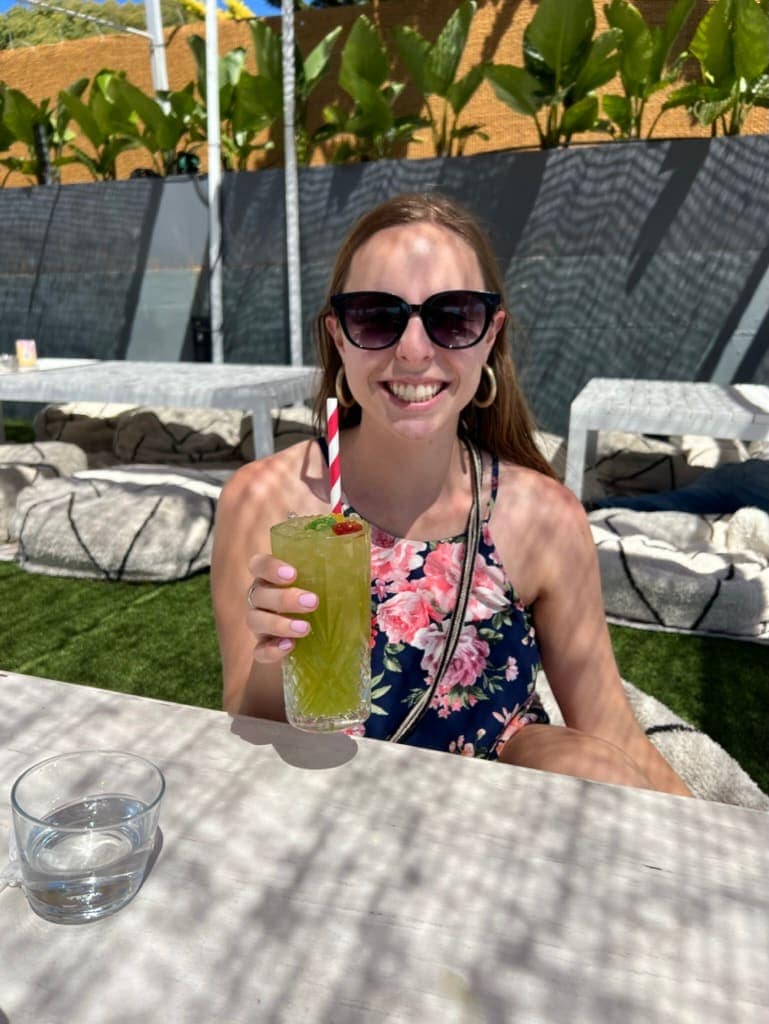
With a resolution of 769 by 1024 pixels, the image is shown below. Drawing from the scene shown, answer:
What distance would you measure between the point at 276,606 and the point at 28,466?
13.2 ft

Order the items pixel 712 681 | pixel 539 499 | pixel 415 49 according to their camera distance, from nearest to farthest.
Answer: pixel 539 499 < pixel 712 681 < pixel 415 49

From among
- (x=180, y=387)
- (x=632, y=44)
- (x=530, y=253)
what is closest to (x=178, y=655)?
(x=180, y=387)

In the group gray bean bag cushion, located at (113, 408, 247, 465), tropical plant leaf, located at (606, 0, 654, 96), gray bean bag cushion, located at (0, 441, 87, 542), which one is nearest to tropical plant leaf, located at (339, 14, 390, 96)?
tropical plant leaf, located at (606, 0, 654, 96)

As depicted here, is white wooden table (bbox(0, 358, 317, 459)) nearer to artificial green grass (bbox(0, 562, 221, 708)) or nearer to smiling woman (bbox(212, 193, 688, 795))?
artificial green grass (bbox(0, 562, 221, 708))

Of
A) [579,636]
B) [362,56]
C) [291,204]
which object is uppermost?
[362,56]

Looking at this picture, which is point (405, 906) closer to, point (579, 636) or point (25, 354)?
point (579, 636)

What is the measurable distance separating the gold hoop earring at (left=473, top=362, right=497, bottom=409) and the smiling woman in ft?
0.40

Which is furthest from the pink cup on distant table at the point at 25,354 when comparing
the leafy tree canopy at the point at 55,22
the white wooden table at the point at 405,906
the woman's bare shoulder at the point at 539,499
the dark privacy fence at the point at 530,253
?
the leafy tree canopy at the point at 55,22

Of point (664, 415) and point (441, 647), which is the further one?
point (664, 415)

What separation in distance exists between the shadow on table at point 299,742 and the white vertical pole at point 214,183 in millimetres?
5866

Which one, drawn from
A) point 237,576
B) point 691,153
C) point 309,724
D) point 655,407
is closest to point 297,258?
point 691,153

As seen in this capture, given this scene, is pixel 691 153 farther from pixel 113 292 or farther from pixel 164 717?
pixel 164 717

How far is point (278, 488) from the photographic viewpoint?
1403 mm

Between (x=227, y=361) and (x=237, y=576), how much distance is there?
5.60 meters
